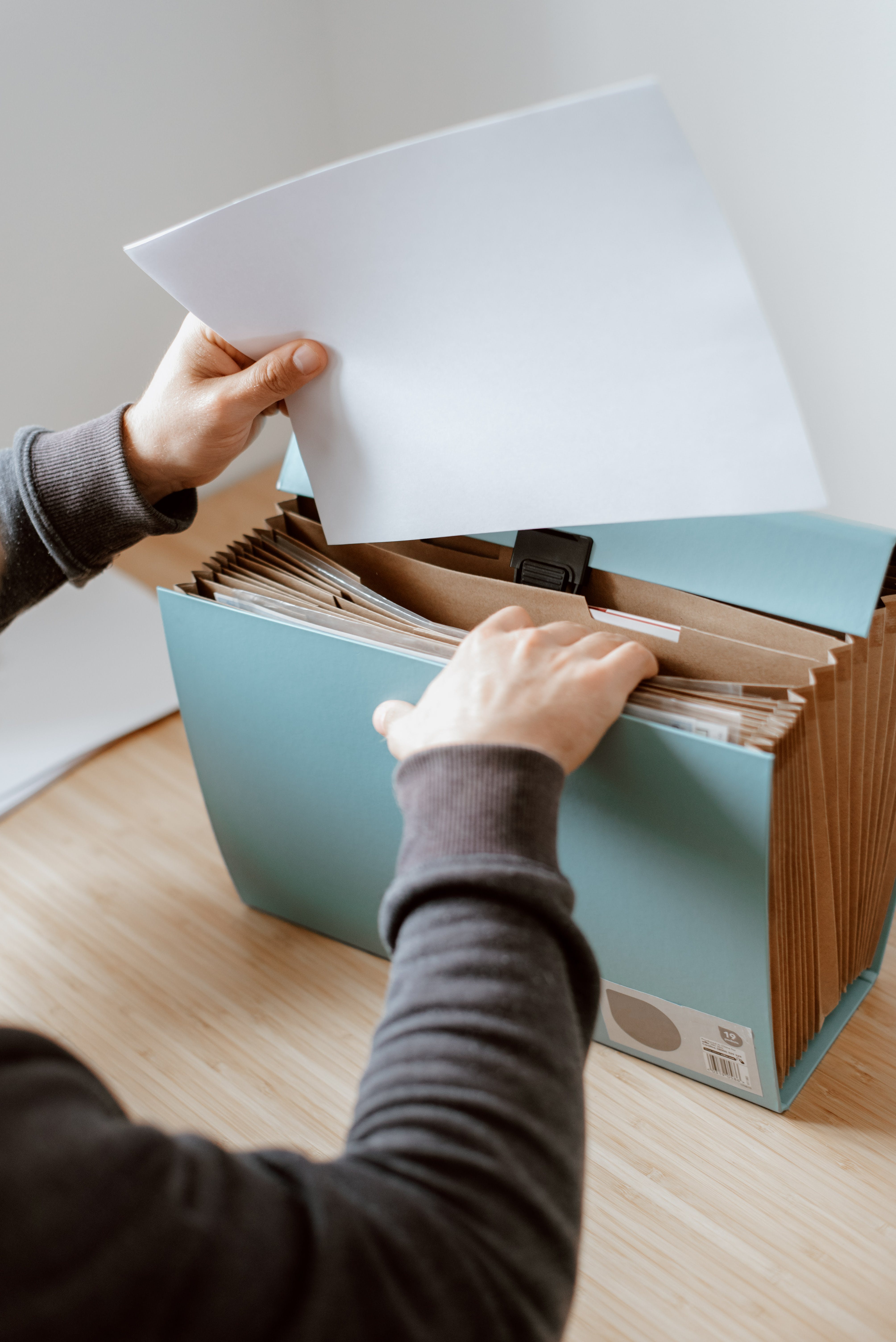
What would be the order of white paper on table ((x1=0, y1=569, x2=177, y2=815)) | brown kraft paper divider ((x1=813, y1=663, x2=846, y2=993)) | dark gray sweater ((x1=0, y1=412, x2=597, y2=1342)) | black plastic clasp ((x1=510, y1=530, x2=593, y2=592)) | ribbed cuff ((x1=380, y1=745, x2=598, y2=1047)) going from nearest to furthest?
dark gray sweater ((x1=0, y1=412, x2=597, y2=1342)) < ribbed cuff ((x1=380, y1=745, x2=598, y2=1047)) < brown kraft paper divider ((x1=813, y1=663, x2=846, y2=993)) < black plastic clasp ((x1=510, y1=530, x2=593, y2=592)) < white paper on table ((x1=0, y1=569, x2=177, y2=815))

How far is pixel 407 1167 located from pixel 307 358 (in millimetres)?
400

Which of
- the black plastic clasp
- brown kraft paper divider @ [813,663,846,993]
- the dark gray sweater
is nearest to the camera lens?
the dark gray sweater

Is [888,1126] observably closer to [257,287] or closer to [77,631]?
[257,287]

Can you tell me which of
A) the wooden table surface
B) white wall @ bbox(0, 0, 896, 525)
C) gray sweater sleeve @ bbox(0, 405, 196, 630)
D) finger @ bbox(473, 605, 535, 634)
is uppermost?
white wall @ bbox(0, 0, 896, 525)

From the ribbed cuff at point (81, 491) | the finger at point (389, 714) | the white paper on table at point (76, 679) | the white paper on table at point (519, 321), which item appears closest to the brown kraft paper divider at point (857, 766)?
the white paper on table at point (519, 321)

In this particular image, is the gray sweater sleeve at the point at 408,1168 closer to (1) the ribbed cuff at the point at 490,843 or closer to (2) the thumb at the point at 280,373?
(1) the ribbed cuff at the point at 490,843

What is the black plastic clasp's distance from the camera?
593 mm

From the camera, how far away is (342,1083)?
0.61 metres

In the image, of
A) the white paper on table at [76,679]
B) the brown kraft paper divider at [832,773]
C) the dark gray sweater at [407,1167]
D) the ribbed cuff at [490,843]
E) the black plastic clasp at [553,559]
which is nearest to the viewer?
the dark gray sweater at [407,1167]

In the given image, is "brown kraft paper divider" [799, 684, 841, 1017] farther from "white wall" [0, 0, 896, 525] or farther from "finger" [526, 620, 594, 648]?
"white wall" [0, 0, 896, 525]

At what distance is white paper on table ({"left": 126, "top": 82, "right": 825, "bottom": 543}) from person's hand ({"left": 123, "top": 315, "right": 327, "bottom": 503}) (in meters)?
0.02

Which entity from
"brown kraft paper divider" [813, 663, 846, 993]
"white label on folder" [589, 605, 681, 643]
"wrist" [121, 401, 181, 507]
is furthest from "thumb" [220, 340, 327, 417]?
"brown kraft paper divider" [813, 663, 846, 993]

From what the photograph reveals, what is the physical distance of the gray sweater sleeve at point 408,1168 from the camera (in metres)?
0.28

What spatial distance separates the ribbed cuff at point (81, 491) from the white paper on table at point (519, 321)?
0.14 metres
